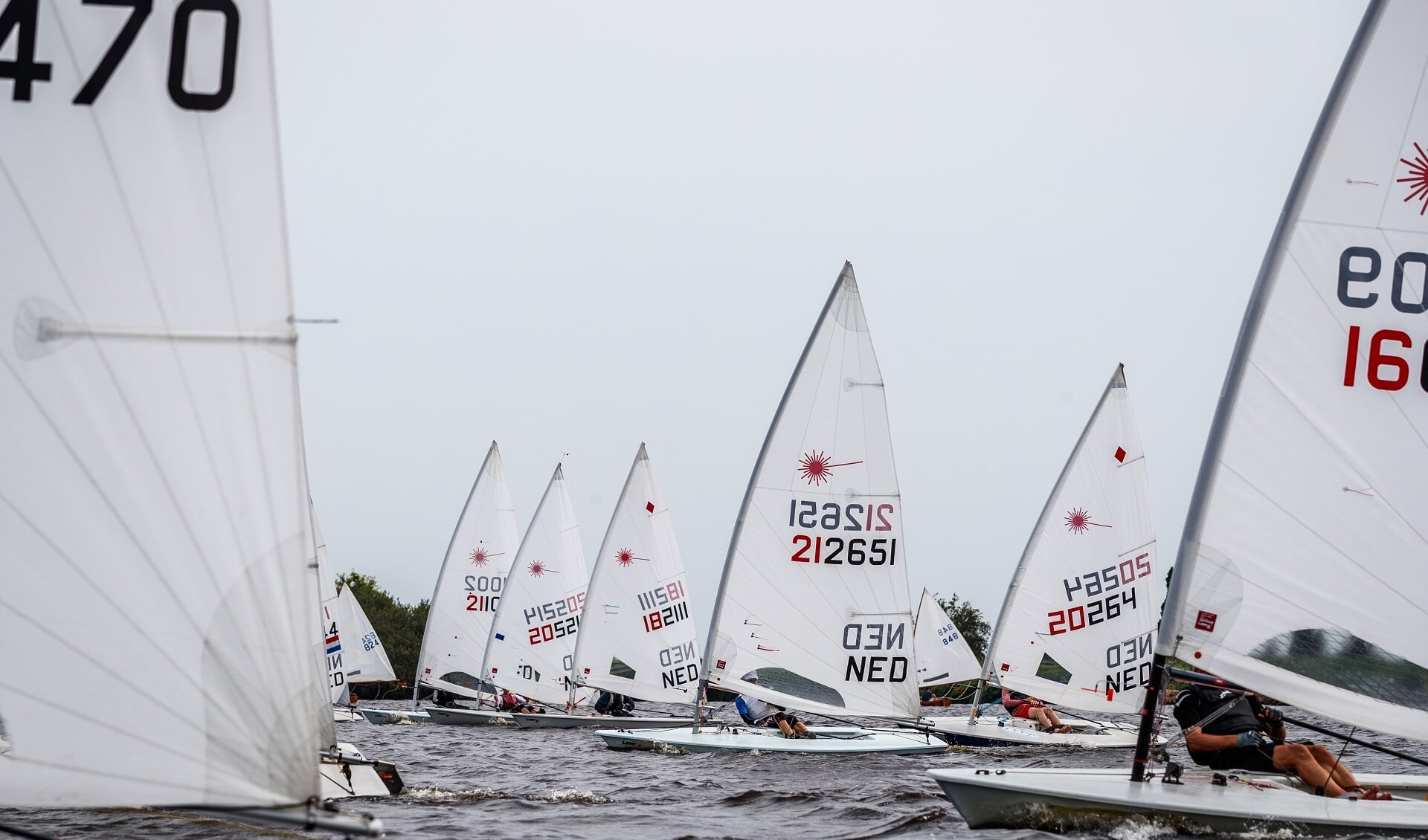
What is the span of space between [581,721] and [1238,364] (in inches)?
849

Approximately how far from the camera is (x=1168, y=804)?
28.6ft

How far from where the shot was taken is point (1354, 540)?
9008 millimetres

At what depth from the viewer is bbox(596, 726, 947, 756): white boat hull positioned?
18406 mm

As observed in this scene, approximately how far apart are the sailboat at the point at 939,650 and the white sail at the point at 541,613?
15094 millimetres

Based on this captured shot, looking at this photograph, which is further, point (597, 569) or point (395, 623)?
point (395, 623)

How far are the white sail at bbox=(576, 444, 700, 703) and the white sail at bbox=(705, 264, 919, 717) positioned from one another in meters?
7.89

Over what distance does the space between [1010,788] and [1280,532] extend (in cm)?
260

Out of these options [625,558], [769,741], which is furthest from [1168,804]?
[625,558]

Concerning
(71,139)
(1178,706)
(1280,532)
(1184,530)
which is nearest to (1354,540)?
(1280,532)

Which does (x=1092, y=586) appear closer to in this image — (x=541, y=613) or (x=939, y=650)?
(x=541, y=613)

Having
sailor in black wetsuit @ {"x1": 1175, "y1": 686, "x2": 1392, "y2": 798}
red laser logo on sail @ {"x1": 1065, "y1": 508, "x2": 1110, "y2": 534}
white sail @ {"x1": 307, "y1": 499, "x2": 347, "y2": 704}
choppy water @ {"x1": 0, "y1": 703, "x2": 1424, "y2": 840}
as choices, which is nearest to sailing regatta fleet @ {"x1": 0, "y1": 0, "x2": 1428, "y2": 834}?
sailor in black wetsuit @ {"x1": 1175, "y1": 686, "x2": 1392, "y2": 798}

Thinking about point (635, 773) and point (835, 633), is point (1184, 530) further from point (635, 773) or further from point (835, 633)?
point (835, 633)

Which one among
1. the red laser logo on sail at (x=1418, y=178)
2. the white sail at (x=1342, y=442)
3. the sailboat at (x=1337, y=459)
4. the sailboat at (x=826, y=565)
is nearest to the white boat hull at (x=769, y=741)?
the sailboat at (x=826, y=565)

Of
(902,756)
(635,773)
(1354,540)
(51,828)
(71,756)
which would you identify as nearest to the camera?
(71,756)
